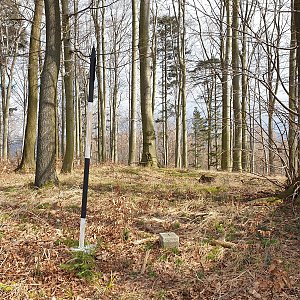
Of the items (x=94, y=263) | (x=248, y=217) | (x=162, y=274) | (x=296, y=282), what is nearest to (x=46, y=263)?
(x=94, y=263)

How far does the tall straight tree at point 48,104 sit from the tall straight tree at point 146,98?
3.81 meters

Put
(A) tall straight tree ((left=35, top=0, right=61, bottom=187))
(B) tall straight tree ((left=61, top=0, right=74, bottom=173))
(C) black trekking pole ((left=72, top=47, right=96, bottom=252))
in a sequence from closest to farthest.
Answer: (C) black trekking pole ((left=72, top=47, right=96, bottom=252)) → (A) tall straight tree ((left=35, top=0, right=61, bottom=187)) → (B) tall straight tree ((left=61, top=0, right=74, bottom=173))

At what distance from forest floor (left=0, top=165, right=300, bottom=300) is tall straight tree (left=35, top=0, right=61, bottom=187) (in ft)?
2.01

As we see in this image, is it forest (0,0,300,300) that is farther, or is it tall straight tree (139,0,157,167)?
tall straight tree (139,0,157,167)

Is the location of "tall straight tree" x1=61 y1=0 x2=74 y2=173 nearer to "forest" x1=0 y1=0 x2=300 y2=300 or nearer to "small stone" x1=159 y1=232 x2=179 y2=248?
"forest" x1=0 y1=0 x2=300 y2=300

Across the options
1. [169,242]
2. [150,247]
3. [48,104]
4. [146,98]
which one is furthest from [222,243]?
[146,98]

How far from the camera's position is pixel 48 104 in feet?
20.6

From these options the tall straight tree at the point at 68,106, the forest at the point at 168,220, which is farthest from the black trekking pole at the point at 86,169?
the tall straight tree at the point at 68,106

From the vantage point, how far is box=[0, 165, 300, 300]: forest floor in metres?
2.86

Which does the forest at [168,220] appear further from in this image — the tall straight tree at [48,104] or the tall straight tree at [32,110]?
the tall straight tree at [32,110]

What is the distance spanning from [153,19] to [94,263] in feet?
61.2

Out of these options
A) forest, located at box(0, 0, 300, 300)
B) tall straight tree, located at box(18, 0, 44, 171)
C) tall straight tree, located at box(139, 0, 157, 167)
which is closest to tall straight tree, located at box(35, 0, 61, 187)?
forest, located at box(0, 0, 300, 300)

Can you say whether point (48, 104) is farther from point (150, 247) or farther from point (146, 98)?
point (146, 98)

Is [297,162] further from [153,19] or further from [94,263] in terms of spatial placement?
→ [153,19]
